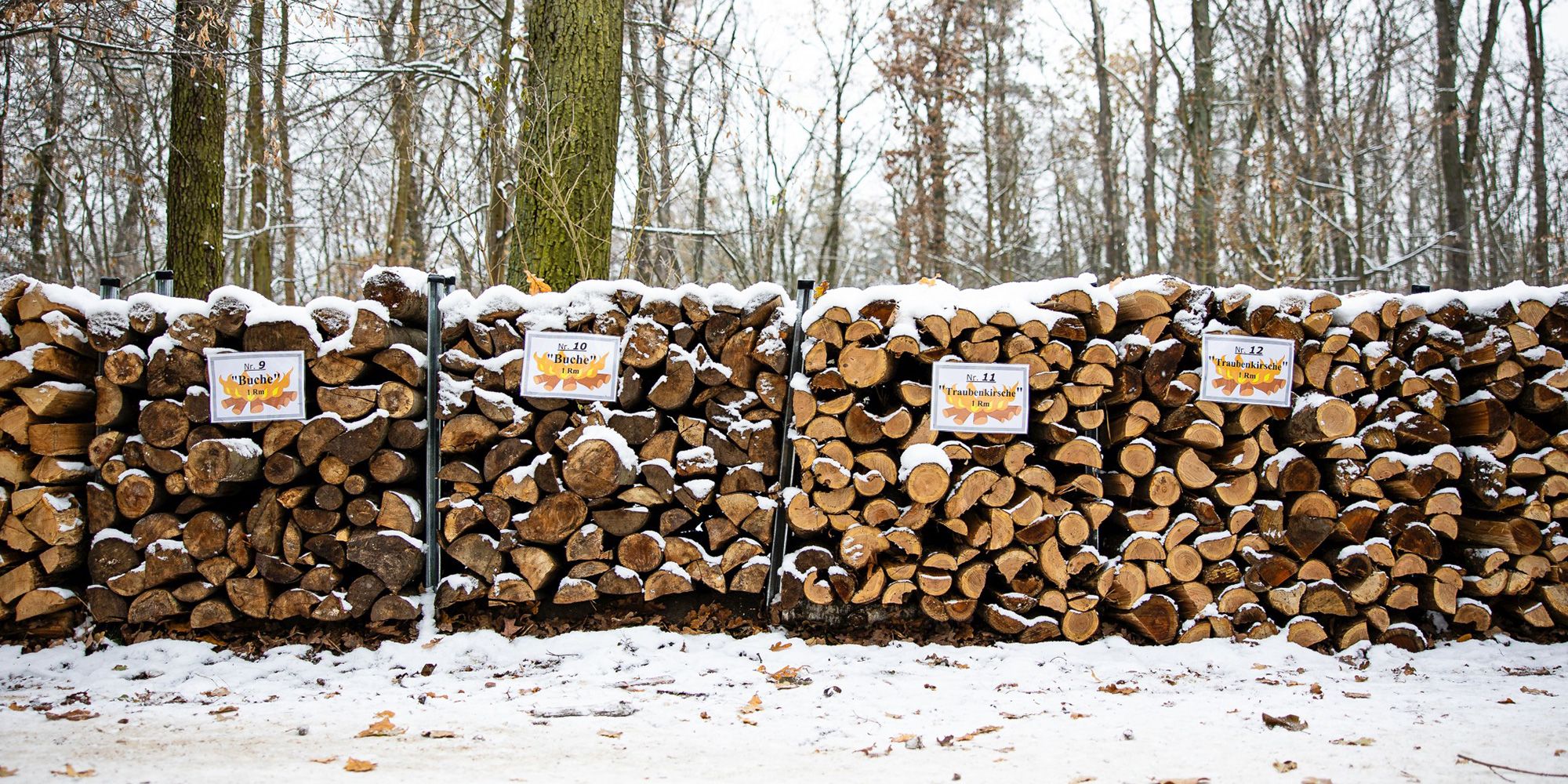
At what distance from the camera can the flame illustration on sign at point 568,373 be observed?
448cm

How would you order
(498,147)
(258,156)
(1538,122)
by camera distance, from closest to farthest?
1. (498,147)
2. (258,156)
3. (1538,122)

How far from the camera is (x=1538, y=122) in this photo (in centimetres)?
1636

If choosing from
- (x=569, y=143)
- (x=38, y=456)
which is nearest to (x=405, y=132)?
(x=569, y=143)

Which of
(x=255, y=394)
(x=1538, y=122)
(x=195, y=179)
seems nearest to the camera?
(x=255, y=394)

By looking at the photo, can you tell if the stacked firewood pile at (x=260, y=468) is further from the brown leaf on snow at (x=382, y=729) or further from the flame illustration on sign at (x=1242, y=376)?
the flame illustration on sign at (x=1242, y=376)

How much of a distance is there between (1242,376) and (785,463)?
232 cm

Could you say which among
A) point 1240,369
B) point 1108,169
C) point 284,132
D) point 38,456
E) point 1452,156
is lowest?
point 38,456

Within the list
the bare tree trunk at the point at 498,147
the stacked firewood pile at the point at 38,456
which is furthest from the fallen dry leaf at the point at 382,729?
the bare tree trunk at the point at 498,147

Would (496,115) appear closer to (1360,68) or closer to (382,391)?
(382,391)

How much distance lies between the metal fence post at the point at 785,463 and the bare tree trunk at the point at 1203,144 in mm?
10873

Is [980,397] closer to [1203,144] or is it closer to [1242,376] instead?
[1242,376]

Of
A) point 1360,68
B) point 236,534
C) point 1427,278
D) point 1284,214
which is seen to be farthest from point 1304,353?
point 1427,278

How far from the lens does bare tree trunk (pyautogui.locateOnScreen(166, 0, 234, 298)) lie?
298 inches

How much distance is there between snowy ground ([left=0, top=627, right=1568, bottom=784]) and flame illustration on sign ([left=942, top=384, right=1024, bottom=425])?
114cm
